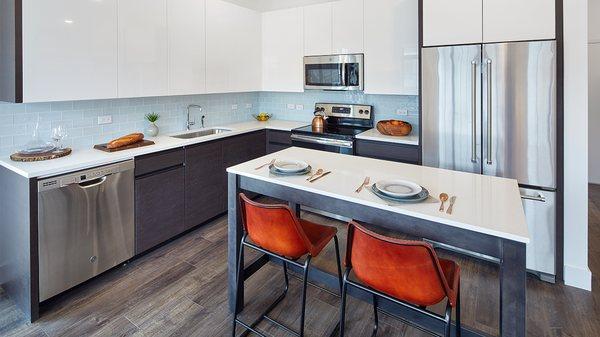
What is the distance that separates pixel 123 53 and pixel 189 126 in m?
1.24

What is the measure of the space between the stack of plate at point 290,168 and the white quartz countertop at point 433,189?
0.05 metres

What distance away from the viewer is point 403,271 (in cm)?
150

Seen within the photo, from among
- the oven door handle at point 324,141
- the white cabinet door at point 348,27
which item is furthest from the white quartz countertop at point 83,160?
the white cabinet door at point 348,27

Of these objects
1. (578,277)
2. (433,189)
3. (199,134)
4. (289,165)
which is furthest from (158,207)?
(578,277)

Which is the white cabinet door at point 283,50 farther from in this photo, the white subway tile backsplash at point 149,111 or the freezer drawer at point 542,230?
the freezer drawer at point 542,230

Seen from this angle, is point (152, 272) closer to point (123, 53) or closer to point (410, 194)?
point (123, 53)

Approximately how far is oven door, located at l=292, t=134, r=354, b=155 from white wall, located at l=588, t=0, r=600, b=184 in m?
4.06

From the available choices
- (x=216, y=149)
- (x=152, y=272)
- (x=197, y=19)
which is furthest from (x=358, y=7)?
(x=152, y=272)

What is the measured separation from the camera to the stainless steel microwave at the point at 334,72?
397 centimetres

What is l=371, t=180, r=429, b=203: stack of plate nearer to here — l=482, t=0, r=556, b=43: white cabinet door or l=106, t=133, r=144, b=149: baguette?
l=482, t=0, r=556, b=43: white cabinet door

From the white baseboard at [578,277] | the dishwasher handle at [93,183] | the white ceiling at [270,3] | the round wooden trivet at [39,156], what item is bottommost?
the white baseboard at [578,277]

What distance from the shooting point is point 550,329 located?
2.20 metres

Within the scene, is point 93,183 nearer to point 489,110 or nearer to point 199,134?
point 199,134

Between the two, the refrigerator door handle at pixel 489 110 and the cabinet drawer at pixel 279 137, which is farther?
the cabinet drawer at pixel 279 137
